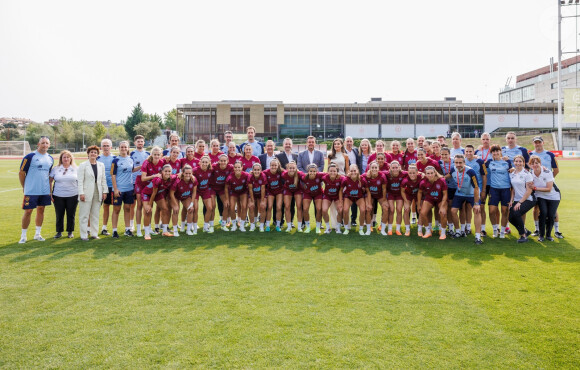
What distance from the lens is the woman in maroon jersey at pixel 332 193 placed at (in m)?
8.19

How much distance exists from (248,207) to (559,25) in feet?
110

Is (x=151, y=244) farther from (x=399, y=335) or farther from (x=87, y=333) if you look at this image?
(x=399, y=335)

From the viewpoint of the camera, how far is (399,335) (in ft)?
11.6

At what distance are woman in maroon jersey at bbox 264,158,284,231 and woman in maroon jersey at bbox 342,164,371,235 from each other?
4.75 feet

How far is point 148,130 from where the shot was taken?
73625 millimetres

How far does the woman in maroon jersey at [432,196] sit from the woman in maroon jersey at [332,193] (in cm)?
169

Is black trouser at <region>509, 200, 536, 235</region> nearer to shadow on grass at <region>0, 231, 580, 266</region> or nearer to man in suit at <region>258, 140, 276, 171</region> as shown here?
shadow on grass at <region>0, 231, 580, 266</region>

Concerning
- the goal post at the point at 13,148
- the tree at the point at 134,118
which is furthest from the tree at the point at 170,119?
the goal post at the point at 13,148

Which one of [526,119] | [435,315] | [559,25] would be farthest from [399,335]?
[526,119]

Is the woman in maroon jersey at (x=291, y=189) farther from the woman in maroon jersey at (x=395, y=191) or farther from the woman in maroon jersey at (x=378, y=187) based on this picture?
the woman in maroon jersey at (x=395, y=191)

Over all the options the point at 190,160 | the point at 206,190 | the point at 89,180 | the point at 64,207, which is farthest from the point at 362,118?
the point at 64,207

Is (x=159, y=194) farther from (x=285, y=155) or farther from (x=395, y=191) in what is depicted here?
(x=395, y=191)

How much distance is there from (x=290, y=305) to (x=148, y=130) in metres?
75.7

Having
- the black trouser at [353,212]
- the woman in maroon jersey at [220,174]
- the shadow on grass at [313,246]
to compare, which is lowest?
the shadow on grass at [313,246]
